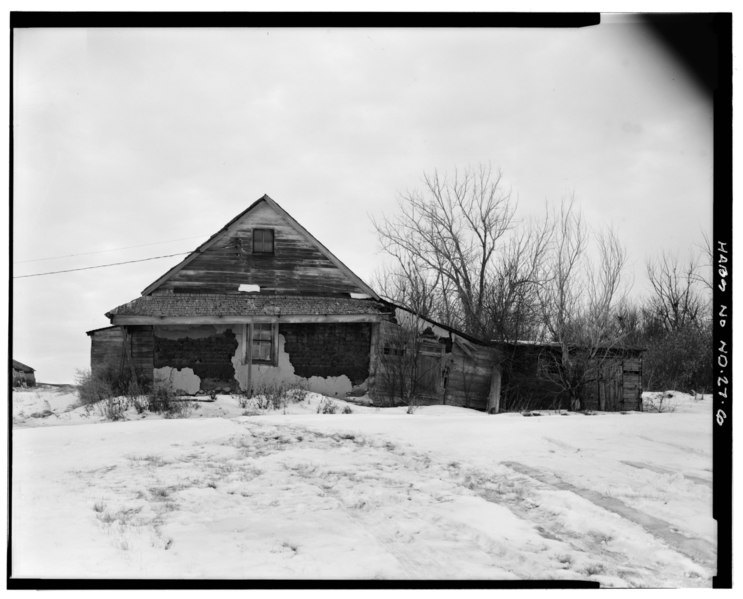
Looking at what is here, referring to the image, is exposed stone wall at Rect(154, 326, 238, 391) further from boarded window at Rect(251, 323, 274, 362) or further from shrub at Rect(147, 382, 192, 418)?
shrub at Rect(147, 382, 192, 418)

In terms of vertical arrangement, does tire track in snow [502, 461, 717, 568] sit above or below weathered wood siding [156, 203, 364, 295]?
below

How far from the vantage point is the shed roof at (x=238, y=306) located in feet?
50.9

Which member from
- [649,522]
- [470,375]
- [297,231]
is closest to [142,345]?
[297,231]

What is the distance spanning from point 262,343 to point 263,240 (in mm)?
3075

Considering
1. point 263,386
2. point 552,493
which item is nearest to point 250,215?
point 263,386

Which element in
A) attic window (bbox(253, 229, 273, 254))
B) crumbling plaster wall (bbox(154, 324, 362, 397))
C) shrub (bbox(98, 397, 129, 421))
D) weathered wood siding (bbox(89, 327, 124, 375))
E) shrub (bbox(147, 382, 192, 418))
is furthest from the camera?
weathered wood siding (bbox(89, 327, 124, 375))

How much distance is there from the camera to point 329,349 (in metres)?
16.4

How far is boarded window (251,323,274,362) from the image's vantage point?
16.2 metres

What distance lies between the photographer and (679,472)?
5.93m

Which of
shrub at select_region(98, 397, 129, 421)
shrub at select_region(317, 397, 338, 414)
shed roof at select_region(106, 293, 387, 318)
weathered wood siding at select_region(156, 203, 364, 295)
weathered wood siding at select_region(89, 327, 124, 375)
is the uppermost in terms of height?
weathered wood siding at select_region(156, 203, 364, 295)

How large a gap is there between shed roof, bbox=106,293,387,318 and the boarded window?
59 cm

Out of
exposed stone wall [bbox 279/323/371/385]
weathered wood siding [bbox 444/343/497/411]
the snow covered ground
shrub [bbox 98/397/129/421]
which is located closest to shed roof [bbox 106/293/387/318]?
exposed stone wall [bbox 279/323/371/385]

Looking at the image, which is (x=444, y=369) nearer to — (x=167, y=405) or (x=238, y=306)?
(x=238, y=306)

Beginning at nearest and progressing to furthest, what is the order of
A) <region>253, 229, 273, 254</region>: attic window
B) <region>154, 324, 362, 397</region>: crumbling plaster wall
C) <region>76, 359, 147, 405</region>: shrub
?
<region>76, 359, 147, 405</region>: shrub → <region>154, 324, 362, 397</region>: crumbling plaster wall → <region>253, 229, 273, 254</region>: attic window
